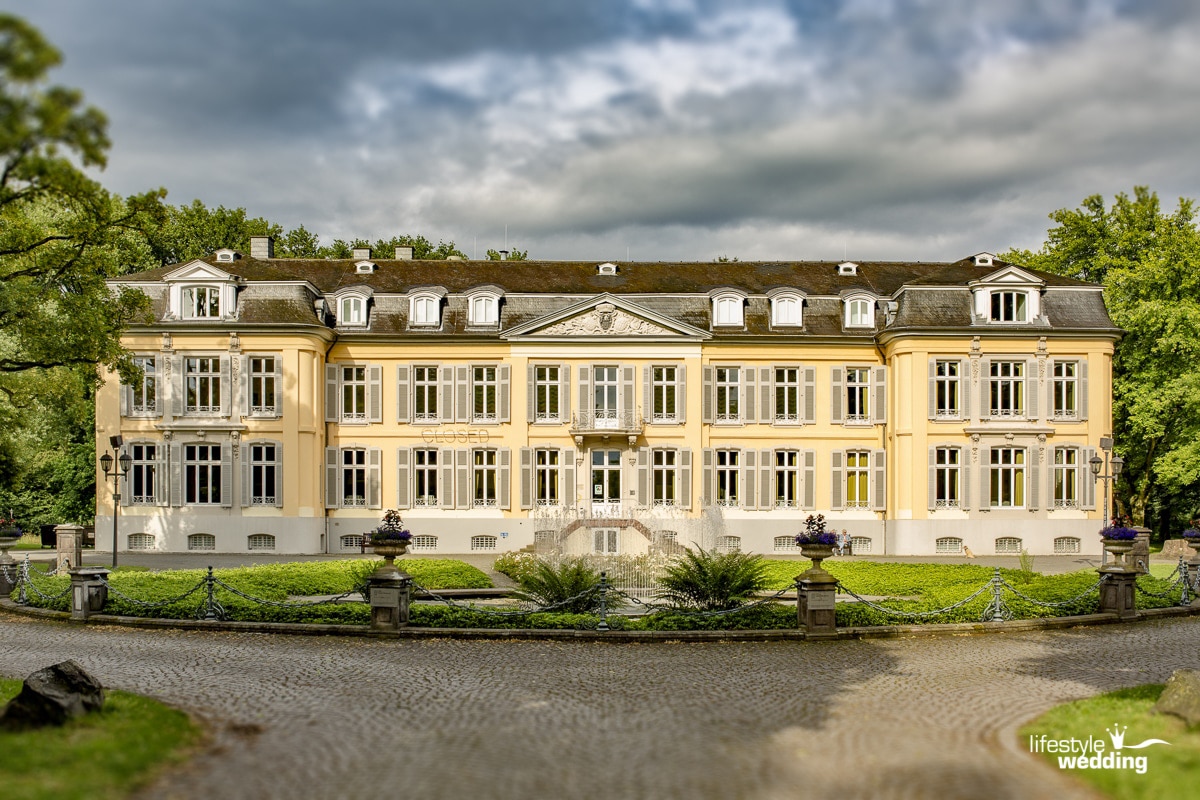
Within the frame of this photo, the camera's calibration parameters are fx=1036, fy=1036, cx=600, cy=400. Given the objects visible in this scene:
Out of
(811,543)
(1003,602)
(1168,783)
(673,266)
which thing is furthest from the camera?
(673,266)

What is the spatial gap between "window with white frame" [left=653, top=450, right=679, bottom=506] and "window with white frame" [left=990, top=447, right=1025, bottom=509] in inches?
406

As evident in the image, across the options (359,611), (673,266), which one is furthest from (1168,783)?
(673,266)

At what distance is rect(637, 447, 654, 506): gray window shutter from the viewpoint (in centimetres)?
3441

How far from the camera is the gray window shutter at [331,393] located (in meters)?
34.9

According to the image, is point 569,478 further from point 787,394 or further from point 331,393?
point 331,393

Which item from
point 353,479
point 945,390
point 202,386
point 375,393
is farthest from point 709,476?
point 202,386

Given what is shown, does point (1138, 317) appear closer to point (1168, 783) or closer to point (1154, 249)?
point (1154, 249)

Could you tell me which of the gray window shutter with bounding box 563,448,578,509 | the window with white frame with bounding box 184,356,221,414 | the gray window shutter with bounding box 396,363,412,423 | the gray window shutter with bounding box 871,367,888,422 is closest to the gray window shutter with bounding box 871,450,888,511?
the gray window shutter with bounding box 871,367,888,422

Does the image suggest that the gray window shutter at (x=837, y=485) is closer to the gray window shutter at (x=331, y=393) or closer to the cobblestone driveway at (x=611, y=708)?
the gray window shutter at (x=331, y=393)

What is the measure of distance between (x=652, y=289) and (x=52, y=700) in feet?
92.8

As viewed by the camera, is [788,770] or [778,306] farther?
[778,306]

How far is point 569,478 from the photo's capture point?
113ft

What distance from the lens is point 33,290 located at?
2130 centimetres

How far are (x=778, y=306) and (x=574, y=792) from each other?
28.8 meters
